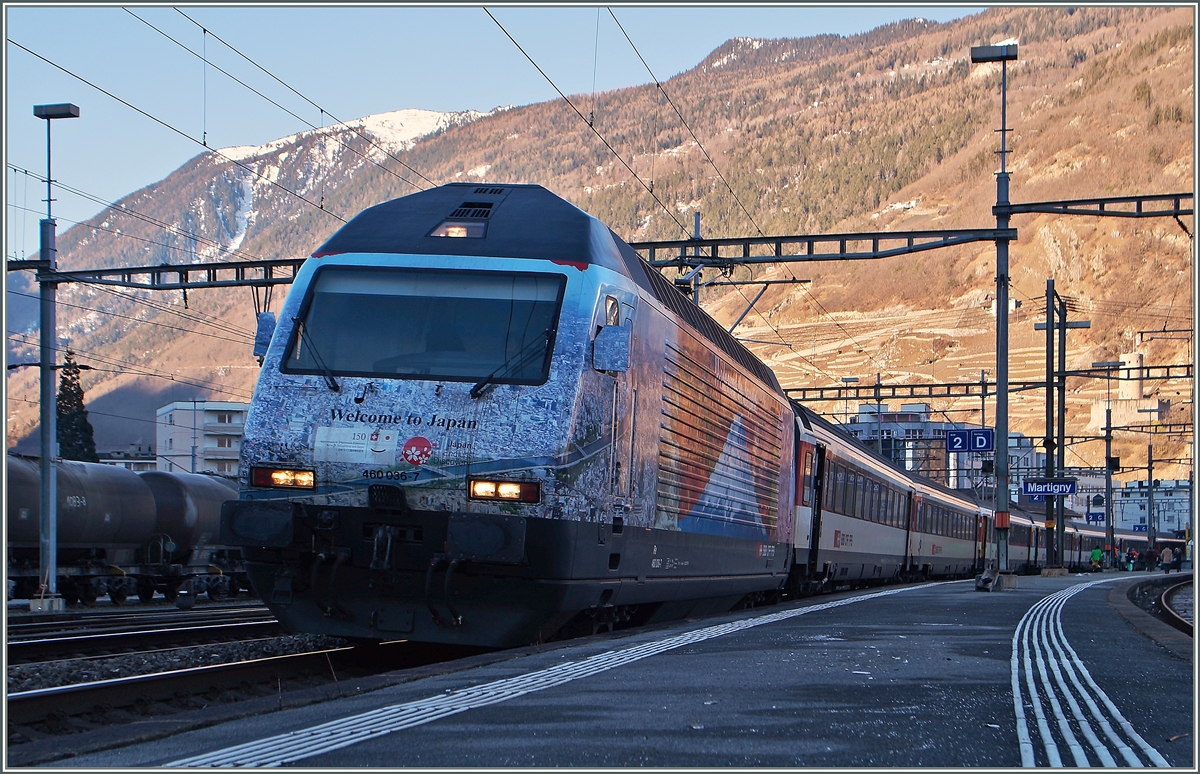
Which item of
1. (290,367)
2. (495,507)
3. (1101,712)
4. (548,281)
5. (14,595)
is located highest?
(548,281)

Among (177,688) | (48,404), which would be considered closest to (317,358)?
(177,688)

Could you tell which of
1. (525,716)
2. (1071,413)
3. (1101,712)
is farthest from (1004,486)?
(1071,413)

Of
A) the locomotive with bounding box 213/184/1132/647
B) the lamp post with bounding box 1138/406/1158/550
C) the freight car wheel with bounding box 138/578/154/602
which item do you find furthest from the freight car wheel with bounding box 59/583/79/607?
the lamp post with bounding box 1138/406/1158/550

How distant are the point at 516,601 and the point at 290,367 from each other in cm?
282

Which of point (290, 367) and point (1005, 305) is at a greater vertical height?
point (1005, 305)

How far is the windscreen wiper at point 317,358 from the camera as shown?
36.0 ft

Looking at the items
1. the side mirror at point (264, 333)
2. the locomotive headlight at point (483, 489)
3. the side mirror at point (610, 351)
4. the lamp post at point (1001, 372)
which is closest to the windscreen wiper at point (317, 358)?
the side mirror at point (264, 333)

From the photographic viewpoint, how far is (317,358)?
11.2 meters

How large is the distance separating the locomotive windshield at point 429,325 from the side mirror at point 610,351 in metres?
0.42

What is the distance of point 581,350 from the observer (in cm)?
1102

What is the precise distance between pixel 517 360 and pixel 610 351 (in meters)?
0.81

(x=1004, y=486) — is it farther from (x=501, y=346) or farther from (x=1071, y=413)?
(x=1071, y=413)

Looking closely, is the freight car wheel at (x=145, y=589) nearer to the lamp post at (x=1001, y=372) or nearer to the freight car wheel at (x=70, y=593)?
the freight car wheel at (x=70, y=593)

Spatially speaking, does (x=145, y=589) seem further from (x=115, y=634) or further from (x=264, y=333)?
(x=264, y=333)
